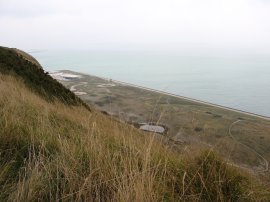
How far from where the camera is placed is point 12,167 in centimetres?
295

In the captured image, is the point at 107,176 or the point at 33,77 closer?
the point at 107,176

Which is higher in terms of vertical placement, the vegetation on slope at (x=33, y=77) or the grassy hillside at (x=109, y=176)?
the grassy hillside at (x=109, y=176)

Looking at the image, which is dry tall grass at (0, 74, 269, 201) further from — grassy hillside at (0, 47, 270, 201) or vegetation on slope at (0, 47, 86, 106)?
vegetation on slope at (0, 47, 86, 106)

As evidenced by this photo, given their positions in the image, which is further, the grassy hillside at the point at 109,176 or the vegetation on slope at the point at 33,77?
the vegetation on slope at the point at 33,77

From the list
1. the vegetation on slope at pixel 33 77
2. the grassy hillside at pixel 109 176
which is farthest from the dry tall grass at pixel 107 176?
the vegetation on slope at pixel 33 77

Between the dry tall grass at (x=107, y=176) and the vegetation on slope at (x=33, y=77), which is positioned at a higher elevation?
the dry tall grass at (x=107, y=176)

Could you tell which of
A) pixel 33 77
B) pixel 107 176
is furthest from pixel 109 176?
pixel 33 77

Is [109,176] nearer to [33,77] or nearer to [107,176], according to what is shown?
[107,176]

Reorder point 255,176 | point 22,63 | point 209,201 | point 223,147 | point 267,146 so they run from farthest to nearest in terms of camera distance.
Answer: point 267,146, point 22,63, point 223,147, point 255,176, point 209,201

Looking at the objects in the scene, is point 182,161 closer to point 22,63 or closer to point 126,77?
point 22,63

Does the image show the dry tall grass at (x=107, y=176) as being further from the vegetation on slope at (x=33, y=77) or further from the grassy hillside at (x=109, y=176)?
the vegetation on slope at (x=33, y=77)

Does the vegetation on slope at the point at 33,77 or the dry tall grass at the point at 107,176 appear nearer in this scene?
the dry tall grass at the point at 107,176

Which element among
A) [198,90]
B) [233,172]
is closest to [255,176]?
[233,172]

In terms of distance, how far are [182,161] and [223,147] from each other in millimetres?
852
